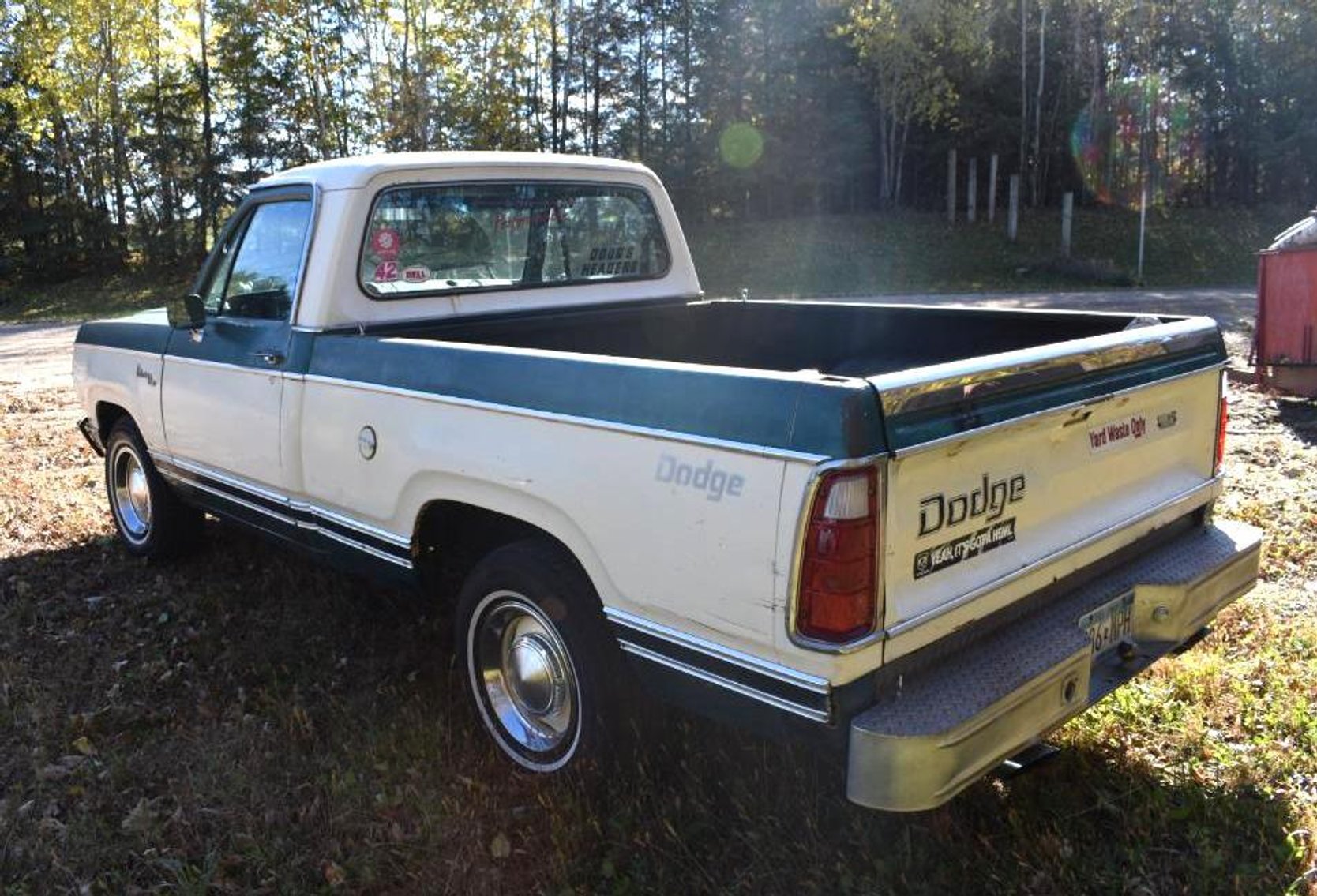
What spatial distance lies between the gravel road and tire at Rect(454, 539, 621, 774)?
34.7 feet

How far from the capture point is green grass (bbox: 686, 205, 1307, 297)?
23266mm

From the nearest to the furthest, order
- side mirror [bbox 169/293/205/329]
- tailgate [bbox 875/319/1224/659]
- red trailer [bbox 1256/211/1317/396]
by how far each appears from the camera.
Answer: tailgate [bbox 875/319/1224/659] → side mirror [bbox 169/293/205/329] → red trailer [bbox 1256/211/1317/396]

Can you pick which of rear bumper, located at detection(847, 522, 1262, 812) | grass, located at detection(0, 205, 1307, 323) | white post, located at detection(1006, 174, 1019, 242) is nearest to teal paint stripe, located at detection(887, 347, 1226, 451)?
rear bumper, located at detection(847, 522, 1262, 812)

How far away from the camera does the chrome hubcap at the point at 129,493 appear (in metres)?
5.62

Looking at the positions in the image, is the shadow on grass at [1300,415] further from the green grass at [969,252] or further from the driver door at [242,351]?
the green grass at [969,252]

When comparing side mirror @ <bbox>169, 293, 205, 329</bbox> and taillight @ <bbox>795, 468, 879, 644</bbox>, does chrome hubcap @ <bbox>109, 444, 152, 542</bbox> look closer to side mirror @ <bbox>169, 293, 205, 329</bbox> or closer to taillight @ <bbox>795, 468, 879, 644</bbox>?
side mirror @ <bbox>169, 293, 205, 329</bbox>

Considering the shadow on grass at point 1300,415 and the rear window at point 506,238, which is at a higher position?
the rear window at point 506,238

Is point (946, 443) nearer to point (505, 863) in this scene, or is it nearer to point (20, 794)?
point (505, 863)

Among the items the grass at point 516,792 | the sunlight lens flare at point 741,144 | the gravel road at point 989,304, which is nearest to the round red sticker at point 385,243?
the grass at point 516,792

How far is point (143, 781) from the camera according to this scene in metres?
3.52

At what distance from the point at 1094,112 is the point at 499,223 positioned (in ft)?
105

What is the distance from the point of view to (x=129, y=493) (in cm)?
578

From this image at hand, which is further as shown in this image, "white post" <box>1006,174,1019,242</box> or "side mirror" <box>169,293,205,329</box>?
"white post" <box>1006,174,1019,242</box>

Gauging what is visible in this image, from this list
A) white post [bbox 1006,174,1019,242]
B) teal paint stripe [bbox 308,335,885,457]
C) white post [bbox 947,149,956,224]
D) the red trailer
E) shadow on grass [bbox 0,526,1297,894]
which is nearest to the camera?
teal paint stripe [bbox 308,335,885,457]
